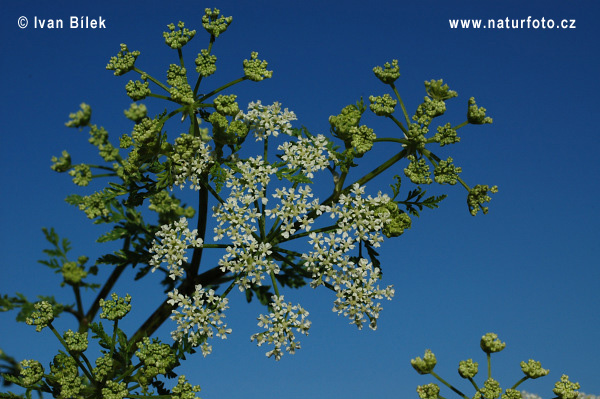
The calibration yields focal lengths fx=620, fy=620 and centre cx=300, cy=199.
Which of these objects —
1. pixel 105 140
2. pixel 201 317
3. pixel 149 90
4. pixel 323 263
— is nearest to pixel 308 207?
pixel 323 263

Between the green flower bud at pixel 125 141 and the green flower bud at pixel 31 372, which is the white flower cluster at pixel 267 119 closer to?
the green flower bud at pixel 125 141

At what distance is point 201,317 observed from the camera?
19.5 feet

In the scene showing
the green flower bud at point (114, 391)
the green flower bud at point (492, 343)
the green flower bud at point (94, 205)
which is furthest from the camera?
the green flower bud at point (94, 205)

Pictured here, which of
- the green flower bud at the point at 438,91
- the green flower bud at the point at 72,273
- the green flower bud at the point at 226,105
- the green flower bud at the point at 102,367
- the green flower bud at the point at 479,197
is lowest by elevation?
the green flower bud at the point at 102,367

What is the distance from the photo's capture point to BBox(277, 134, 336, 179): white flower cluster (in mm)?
6113

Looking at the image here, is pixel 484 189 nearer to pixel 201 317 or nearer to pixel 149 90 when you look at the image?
pixel 201 317

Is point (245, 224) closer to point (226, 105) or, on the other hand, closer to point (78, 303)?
point (226, 105)

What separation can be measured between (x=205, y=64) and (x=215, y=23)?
0.55 meters

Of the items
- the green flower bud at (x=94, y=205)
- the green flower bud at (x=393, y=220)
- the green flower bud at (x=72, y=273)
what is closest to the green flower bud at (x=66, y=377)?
the green flower bud at (x=72, y=273)

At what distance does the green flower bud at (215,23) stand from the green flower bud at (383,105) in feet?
5.49

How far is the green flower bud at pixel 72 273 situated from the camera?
764 centimetres

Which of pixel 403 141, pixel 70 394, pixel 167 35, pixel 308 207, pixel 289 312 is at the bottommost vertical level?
pixel 70 394

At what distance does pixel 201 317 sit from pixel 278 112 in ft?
7.28

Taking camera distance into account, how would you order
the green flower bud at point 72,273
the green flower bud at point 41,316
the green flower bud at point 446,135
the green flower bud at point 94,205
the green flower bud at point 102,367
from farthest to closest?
the green flower bud at point 94,205 → the green flower bud at point 72,273 → the green flower bud at point 446,135 → the green flower bud at point 41,316 → the green flower bud at point 102,367
